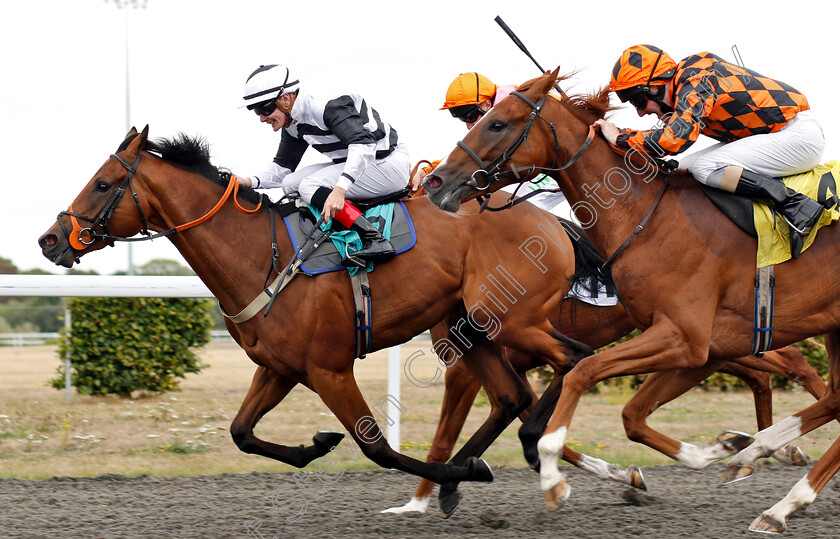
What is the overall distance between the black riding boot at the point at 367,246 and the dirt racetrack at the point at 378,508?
1.27 m

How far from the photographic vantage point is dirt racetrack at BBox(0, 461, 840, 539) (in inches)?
157

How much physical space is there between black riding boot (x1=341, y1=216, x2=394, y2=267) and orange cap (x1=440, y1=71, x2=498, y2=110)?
118 centimetres

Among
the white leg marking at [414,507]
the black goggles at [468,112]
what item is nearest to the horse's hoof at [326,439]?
the white leg marking at [414,507]

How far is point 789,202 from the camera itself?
145 inches

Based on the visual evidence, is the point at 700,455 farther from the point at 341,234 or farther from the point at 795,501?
the point at 341,234

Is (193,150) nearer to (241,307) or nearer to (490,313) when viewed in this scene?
(241,307)

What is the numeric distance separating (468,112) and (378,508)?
2.26 metres

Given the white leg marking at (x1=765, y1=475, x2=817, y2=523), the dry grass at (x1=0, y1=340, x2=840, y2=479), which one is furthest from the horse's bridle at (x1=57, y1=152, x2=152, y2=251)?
the white leg marking at (x1=765, y1=475, x2=817, y2=523)

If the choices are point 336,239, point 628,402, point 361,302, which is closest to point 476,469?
point 628,402

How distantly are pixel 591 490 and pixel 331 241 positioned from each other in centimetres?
214

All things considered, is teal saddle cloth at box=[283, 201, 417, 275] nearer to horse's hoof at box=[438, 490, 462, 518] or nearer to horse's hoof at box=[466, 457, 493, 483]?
horse's hoof at box=[466, 457, 493, 483]

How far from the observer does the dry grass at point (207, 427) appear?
5.73 m

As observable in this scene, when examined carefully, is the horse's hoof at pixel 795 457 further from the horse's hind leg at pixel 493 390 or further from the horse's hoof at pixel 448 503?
the horse's hoof at pixel 448 503

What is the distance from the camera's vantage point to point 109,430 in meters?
6.62
